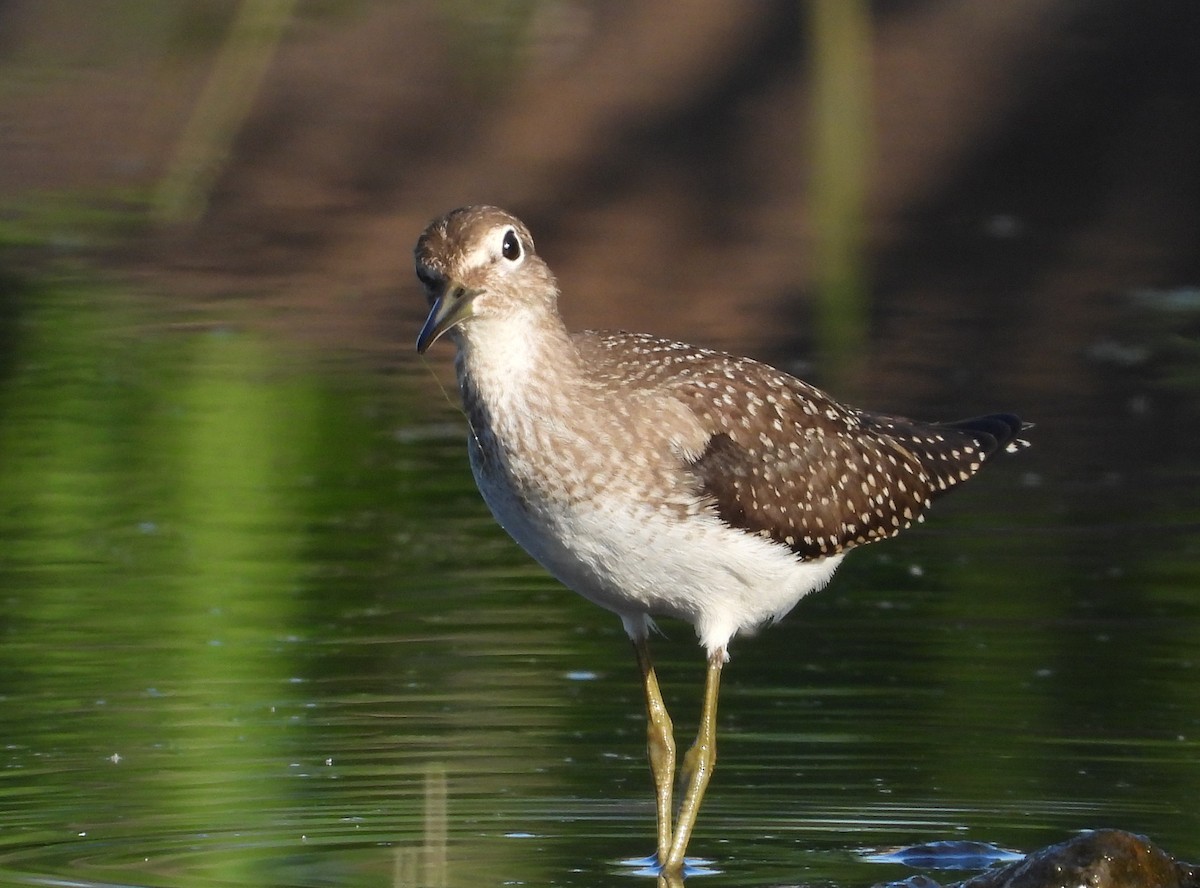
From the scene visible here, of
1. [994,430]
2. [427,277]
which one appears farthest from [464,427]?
[427,277]

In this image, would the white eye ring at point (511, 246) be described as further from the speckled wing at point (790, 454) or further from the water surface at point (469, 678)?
the water surface at point (469, 678)

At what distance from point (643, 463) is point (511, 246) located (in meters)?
0.76

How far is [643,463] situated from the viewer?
745 centimetres

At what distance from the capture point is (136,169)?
20.9m

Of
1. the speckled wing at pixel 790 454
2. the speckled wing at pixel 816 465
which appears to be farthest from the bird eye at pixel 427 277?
the speckled wing at pixel 816 465

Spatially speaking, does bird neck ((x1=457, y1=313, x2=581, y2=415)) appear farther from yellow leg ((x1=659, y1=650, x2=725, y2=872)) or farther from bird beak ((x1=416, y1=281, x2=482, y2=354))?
yellow leg ((x1=659, y1=650, x2=725, y2=872))

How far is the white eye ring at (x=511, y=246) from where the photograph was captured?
731 centimetres

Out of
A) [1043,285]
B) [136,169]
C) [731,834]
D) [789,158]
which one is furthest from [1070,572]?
[136,169]

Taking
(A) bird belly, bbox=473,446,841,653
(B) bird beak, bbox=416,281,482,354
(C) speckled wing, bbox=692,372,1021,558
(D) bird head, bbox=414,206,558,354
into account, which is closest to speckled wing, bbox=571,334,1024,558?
(C) speckled wing, bbox=692,372,1021,558

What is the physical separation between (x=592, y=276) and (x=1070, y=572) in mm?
7603

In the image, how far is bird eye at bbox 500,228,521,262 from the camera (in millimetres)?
7316

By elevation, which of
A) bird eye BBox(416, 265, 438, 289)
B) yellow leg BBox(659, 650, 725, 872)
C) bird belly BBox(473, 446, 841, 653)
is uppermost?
bird eye BBox(416, 265, 438, 289)

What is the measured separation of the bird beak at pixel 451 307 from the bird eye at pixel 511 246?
17 centimetres

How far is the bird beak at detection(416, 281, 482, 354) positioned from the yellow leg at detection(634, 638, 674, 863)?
55.8 inches
